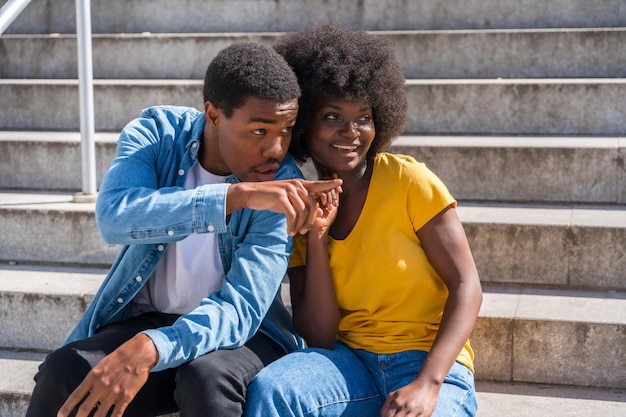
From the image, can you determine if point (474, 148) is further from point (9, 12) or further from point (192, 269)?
point (9, 12)

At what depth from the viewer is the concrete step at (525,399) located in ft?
9.39

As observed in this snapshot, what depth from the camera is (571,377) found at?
10.1ft

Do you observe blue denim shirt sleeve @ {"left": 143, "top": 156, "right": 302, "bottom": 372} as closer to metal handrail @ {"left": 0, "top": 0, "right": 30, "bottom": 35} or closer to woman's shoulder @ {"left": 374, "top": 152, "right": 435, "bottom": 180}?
woman's shoulder @ {"left": 374, "top": 152, "right": 435, "bottom": 180}

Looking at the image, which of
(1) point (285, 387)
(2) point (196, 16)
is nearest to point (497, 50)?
(2) point (196, 16)

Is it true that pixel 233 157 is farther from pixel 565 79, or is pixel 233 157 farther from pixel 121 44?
pixel 121 44

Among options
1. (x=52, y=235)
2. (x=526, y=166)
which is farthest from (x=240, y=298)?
(x=526, y=166)

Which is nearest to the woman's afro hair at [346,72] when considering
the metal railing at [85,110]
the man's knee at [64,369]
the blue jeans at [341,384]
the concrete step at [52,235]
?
the blue jeans at [341,384]

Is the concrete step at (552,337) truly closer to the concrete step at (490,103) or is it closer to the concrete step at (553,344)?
the concrete step at (553,344)

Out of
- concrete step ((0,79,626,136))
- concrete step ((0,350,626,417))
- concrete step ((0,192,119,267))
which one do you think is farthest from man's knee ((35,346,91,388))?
concrete step ((0,79,626,136))

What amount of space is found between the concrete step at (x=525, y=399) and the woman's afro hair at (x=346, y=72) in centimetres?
92

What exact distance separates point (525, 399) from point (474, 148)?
48.6 inches

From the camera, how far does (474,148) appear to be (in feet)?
12.6

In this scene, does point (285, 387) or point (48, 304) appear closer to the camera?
point (285, 387)

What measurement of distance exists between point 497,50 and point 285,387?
9.10ft
